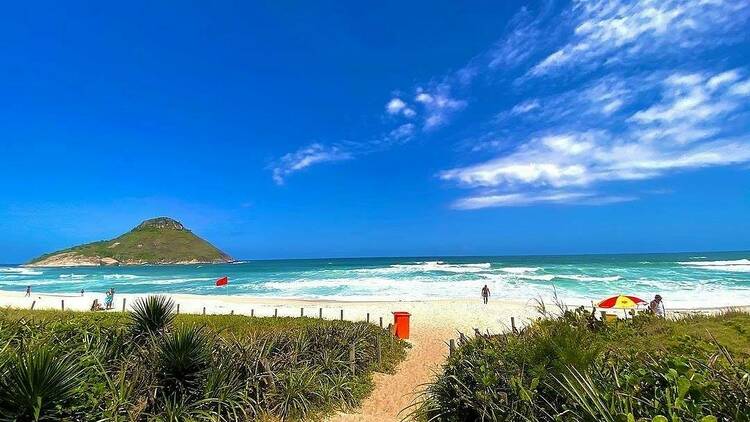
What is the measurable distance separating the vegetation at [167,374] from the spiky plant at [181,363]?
0.02 meters

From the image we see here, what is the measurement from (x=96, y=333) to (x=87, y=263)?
6045 inches

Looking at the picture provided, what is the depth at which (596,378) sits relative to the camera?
13.6 feet

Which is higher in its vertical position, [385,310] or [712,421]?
[712,421]

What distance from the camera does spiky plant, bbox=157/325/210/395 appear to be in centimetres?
699

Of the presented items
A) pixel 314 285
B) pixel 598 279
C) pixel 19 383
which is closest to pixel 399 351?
pixel 19 383

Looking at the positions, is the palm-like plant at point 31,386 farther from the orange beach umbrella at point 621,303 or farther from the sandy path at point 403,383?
the orange beach umbrella at point 621,303

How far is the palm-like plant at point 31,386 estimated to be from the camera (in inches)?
185

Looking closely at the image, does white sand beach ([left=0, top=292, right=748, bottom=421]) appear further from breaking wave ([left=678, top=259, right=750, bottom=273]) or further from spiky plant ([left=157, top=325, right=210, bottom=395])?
breaking wave ([left=678, top=259, right=750, bottom=273])

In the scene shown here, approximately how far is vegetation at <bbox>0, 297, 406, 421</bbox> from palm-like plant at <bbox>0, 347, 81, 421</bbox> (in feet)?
0.04

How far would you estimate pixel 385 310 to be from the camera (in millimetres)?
27625

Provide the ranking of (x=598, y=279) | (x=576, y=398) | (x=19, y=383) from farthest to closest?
(x=598, y=279) < (x=19, y=383) < (x=576, y=398)

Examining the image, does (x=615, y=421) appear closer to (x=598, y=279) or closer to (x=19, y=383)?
(x=19, y=383)

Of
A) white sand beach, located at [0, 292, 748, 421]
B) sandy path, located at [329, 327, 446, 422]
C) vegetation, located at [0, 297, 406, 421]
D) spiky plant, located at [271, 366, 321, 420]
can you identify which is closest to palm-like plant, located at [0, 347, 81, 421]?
vegetation, located at [0, 297, 406, 421]

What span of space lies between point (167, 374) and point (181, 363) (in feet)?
0.91
